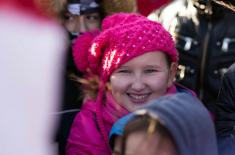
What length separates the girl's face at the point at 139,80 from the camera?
1793 mm

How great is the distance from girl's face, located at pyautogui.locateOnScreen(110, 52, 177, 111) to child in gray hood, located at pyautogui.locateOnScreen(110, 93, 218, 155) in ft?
2.20

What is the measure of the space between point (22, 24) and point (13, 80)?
58mm

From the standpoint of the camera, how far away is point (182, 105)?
1.04 meters

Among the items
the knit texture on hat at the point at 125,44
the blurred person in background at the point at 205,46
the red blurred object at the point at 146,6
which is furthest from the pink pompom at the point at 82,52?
the red blurred object at the point at 146,6

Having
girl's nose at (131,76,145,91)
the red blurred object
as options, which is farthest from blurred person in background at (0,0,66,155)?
the red blurred object

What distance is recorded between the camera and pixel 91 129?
1.82 meters

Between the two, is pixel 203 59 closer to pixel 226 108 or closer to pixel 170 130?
pixel 226 108

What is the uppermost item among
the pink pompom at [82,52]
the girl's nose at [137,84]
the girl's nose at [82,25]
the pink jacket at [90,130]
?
the girl's nose at [82,25]

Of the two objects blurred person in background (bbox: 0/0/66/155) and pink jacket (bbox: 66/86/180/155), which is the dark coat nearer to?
pink jacket (bbox: 66/86/180/155)

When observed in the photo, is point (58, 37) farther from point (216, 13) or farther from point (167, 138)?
point (216, 13)

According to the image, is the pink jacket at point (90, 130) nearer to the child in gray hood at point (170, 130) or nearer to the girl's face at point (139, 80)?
Result: the girl's face at point (139, 80)

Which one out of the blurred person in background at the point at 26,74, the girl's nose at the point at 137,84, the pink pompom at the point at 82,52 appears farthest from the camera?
the pink pompom at the point at 82,52

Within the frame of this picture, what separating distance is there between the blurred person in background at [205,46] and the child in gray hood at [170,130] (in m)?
1.23

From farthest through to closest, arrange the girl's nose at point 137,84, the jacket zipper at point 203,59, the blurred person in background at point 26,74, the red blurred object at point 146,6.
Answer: the red blurred object at point 146,6
the jacket zipper at point 203,59
the girl's nose at point 137,84
the blurred person in background at point 26,74
